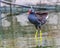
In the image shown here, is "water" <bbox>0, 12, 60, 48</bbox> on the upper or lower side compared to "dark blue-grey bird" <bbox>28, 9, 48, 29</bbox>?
lower

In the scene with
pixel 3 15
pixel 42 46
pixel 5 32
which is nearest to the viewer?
pixel 42 46

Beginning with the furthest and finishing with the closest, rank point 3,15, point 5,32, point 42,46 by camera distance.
A: point 3,15 → point 5,32 → point 42,46

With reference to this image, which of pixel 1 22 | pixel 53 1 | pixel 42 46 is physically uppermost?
pixel 53 1

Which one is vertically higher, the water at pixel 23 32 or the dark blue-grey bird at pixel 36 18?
the dark blue-grey bird at pixel 36 18

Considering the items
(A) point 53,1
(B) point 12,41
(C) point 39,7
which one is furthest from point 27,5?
(B) point 12,41

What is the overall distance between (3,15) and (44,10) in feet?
3.12

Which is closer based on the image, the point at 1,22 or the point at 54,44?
the point at 54,44

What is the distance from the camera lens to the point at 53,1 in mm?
5953

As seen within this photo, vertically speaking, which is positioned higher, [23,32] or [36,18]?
[36,18]

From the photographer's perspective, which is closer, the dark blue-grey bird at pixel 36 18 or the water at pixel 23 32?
the dark blue-grey bird at pixel 36 18

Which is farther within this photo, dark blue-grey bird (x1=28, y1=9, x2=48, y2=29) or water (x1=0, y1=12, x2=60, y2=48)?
water (x1=0, y1=12, x2=60, y2=48)

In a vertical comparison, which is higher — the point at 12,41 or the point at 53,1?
the point at 53,1

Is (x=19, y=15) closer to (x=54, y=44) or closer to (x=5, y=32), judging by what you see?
(x=5, y=32)

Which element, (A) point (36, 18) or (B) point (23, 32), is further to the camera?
(B) point (23, 32)
